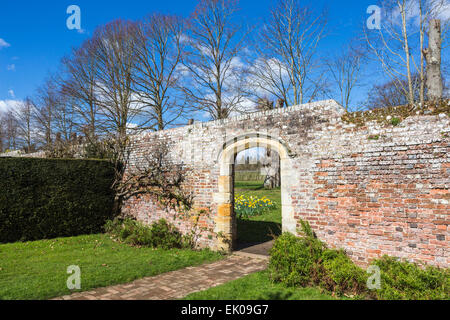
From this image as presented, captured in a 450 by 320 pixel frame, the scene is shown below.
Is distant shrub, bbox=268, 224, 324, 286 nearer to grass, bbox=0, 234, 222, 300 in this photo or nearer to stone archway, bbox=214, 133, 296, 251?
stone archway, bbox=214, 133, 296, 251

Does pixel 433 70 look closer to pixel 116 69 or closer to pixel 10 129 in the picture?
pixel 116 69

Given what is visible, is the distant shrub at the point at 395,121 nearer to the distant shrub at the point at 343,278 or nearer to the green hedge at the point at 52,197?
the distant shrub at the point at 343,278

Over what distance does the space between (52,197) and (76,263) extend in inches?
143

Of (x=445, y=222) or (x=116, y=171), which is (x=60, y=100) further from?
(x=445, y=222)

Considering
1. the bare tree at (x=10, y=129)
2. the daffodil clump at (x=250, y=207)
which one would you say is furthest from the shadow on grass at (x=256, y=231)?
the bare tree at (x=10, y=129)

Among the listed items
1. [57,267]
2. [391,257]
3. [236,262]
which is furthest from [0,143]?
[391,257]

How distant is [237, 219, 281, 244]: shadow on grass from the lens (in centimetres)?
939

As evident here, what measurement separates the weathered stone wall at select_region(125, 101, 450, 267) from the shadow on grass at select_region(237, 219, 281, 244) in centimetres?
191

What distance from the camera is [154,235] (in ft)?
28.1

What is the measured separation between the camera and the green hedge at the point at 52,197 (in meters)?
8.77

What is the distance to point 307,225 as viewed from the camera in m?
6.15

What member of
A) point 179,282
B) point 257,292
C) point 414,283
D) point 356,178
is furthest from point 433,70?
point 179,282

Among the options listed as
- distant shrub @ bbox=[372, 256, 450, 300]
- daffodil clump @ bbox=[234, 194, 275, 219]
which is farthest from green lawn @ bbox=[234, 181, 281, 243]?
distant shrub @ bbox=[372, 256, 450, 300]

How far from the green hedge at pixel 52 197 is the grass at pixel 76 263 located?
480 mm
